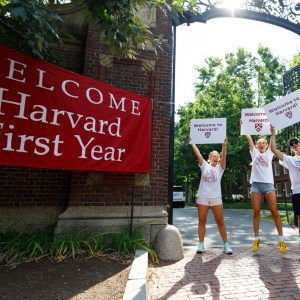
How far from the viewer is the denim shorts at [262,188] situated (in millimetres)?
4996

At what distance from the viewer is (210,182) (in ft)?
17.4

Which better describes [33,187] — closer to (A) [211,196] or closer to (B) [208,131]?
(A) [211,196]

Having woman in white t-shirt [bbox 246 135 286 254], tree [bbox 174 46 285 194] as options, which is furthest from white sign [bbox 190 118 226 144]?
tree [bbox 174 46 285 194]

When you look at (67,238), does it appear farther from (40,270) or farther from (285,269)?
(285,269)

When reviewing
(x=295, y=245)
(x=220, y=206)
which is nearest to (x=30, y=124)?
(x=220, y=206)

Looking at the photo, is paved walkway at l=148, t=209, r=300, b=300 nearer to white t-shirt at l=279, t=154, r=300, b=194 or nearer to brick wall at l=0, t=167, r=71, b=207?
white t-shirt at l=279, t=154, r=300, b=194

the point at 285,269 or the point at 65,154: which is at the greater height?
the point at 65,154

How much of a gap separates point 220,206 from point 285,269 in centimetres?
145

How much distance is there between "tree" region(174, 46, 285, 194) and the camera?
77.9 feet

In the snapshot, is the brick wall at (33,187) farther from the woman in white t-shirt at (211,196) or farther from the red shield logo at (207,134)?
the red shield logo at (207,134)

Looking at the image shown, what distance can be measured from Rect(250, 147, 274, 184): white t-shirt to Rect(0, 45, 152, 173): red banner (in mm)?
2042

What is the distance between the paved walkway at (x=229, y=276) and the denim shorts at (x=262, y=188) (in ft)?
3.78

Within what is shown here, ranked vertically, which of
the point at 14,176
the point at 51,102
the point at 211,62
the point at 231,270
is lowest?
the point at 231,270

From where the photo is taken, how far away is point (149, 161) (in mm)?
5785
